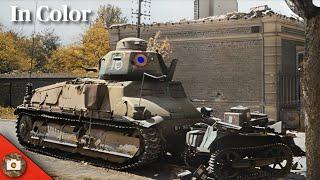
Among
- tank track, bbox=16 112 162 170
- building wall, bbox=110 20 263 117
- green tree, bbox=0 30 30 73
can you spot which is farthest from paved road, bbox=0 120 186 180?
green tree, bbox=0 30 30 73

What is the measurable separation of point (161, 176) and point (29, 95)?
5.70 metres

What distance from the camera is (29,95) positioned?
13.3 metres

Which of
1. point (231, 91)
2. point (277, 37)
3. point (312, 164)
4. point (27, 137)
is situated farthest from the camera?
point (231, 91)

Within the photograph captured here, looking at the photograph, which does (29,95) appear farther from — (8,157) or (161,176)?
(8,157)

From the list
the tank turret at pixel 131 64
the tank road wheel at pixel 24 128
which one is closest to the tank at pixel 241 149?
the tank turret at pixel 131 64

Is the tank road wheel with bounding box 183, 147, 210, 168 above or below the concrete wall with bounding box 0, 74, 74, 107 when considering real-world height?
below

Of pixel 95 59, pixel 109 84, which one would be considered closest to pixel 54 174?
pixel 109 84

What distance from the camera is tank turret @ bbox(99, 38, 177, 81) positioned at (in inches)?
450

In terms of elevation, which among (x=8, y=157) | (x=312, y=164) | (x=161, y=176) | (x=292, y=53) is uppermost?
(x=292, y=53)

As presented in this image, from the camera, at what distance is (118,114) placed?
33.9 feet

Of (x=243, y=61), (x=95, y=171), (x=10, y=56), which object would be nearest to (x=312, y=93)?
(x=95, y=171)

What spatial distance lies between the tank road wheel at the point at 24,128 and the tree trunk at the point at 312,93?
338 inches

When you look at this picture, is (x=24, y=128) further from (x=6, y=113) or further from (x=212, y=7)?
(x=212, y=7)

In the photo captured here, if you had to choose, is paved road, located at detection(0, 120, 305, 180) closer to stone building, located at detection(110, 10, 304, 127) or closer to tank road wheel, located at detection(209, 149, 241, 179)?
tank road wheel, located at detection(209, 149, 241, 179)
